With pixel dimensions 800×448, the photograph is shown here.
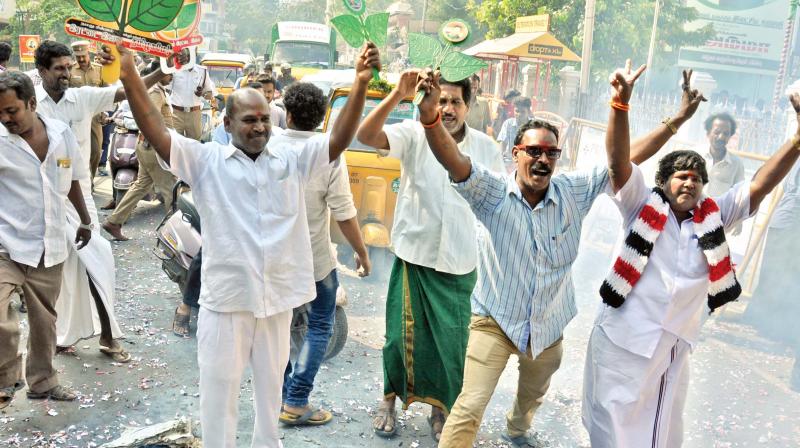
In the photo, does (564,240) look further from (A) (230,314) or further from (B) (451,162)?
(A) (230,314)

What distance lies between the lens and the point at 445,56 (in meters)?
3.35

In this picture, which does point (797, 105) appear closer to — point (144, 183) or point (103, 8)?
point (103, 8)

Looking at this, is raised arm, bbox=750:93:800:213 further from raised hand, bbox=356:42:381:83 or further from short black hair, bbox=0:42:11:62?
short black hair, bbox=0:42:11:62

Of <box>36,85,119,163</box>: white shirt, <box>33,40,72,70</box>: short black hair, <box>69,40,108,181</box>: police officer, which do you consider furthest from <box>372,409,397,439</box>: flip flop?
<box>69,40,108,181</box>: police officer

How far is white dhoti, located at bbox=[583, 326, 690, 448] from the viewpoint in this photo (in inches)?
130

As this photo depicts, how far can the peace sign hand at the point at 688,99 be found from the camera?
3312 mm

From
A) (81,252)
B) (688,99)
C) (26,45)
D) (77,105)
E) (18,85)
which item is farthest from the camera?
(26,45)

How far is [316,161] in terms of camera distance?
3.30 metres

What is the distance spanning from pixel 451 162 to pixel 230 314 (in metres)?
1.13

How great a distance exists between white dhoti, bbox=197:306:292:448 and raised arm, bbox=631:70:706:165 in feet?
5.68

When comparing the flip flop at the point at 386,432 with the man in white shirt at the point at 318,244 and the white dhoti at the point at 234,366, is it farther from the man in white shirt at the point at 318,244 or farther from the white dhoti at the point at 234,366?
the white dhoti at the point at 234,366

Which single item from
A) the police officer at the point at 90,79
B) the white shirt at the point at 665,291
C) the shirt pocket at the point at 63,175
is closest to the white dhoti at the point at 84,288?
the shirt pocket at the point at 63,175

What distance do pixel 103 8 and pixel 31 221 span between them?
4.78ft

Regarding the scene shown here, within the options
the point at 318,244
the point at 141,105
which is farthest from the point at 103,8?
the point at 318,244
